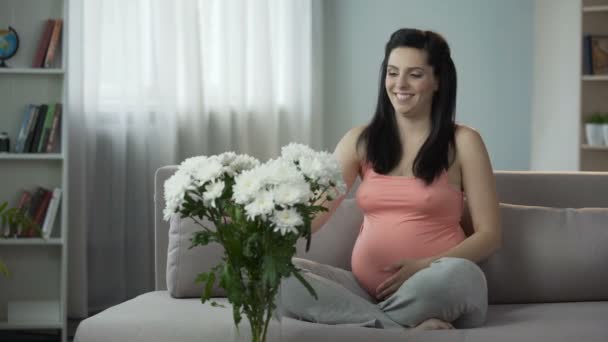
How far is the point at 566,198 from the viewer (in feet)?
8.80

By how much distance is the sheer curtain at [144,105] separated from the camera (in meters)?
4.20

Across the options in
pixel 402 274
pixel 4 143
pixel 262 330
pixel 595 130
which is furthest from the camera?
pixel 595 130

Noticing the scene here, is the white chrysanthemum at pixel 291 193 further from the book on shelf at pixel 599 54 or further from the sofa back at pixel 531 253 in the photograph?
the book on shelf at pixel 599 54

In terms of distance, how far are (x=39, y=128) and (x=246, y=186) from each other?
8.44ft

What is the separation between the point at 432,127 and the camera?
2488 millimetres

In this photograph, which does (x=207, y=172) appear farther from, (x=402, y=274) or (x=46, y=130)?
(x=46, y=130)

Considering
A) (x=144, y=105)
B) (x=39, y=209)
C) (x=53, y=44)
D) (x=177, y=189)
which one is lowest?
(x=39, y=209)

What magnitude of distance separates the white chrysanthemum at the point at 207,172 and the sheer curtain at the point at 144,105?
270 cm

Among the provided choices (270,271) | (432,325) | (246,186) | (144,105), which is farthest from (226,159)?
(144,105)

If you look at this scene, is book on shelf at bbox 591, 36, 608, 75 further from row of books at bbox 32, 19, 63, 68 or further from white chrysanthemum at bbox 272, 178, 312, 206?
white chrysanthemum at bbox 272, 178, 312, 206

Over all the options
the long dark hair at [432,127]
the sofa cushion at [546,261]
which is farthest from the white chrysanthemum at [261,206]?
the sofa cushion at [546,261]

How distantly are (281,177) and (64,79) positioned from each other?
252 centimetres

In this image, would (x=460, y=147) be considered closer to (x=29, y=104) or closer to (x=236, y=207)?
(x=236, y=207)

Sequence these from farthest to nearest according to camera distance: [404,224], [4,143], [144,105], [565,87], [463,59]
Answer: [463,59], [565,87], [144,105], [4,143], [404,224]
